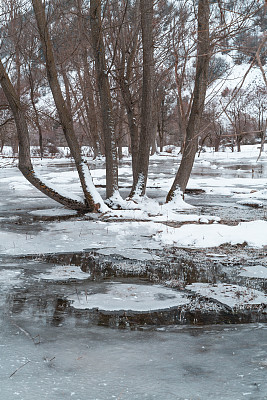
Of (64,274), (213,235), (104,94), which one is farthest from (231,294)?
(104,94)

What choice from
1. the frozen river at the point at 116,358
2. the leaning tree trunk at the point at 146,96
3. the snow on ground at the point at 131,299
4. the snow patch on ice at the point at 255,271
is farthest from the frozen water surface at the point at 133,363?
the leaning tree trunk at the point at 146,96

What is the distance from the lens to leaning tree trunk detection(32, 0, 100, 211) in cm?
848

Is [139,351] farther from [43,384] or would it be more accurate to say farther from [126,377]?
[43,384]

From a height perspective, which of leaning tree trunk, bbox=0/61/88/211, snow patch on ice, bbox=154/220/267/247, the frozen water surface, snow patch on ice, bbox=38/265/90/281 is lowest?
the frozen water surface

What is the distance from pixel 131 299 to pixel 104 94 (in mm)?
5977

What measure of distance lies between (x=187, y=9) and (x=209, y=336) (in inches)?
404

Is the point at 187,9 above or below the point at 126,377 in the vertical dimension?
above

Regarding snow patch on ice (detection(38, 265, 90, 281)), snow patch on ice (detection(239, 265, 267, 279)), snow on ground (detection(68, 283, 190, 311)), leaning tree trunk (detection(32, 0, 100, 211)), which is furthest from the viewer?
leaning tree trunk (detection(32, 0, 100, 211))

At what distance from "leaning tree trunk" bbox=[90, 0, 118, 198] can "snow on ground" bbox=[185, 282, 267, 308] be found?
17.3ft

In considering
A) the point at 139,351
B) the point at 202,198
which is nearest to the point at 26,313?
the point at 139,351

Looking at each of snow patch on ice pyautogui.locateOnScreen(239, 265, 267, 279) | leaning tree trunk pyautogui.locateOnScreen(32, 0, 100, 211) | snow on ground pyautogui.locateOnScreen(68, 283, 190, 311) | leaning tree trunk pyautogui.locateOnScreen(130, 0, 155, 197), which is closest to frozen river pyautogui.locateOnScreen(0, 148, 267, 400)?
snow on ground pyautogui.locateOnScreen(68, 283, 190, 311)

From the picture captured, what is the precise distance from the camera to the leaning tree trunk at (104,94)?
8555 mm

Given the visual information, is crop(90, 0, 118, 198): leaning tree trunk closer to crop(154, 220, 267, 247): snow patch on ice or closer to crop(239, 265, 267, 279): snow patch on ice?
crop(154, 220, 267, 247): snow patch on ice

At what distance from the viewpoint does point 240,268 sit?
513 cm
